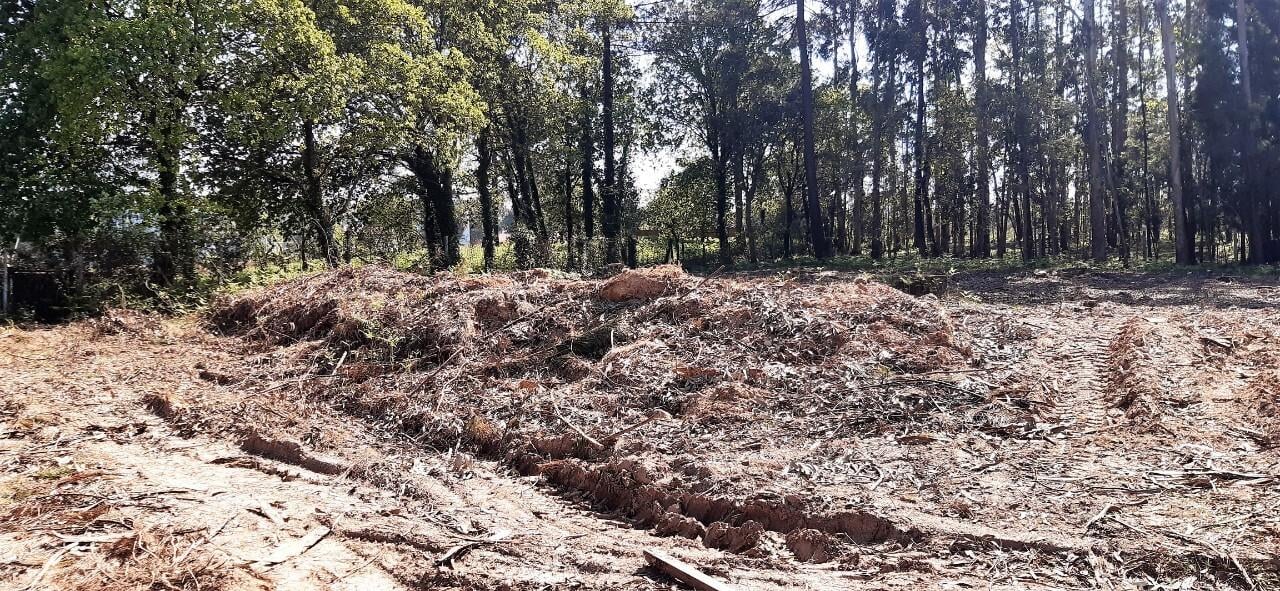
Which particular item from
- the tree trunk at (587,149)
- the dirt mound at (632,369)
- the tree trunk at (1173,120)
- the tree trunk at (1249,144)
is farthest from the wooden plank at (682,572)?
the tree trunk at (1249,144)

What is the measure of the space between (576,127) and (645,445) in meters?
21.0

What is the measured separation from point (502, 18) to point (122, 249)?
12716 mm

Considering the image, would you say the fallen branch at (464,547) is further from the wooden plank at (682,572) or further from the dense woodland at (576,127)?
the dense woodland at (576,127)

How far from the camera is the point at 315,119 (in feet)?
44.6

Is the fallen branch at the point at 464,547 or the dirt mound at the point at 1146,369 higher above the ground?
the dirt mound at the point at 1146,369

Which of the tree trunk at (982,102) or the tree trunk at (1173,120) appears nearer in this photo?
the tree trunk at (1173,120)

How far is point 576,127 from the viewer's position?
981 inches

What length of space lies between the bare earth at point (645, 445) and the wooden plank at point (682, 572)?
6 centimetres

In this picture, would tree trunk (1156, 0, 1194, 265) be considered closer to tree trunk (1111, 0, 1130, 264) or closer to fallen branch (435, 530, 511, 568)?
tree trunk (1111, 0, 1130, 264)

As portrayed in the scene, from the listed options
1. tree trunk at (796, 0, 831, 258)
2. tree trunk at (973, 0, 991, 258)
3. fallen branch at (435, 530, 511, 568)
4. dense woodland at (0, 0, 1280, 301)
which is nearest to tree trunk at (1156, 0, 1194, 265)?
dense woodland at (0, 0, 1280, 301)

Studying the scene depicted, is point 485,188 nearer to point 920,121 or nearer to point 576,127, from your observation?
point 576,127

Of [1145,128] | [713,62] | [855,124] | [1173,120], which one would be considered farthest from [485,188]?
[1145,128]

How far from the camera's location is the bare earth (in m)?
3.51

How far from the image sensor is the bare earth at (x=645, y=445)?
351 cm
